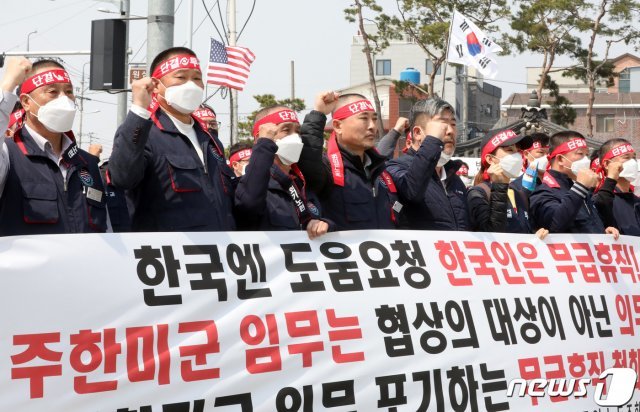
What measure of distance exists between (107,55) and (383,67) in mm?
66326

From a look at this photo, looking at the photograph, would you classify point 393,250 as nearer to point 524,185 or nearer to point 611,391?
point 611,391

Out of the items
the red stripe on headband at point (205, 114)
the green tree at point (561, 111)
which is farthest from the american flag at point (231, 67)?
the green tree at point (561, 111)

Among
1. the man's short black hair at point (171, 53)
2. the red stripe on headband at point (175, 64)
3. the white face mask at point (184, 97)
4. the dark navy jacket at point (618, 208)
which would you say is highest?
the man's short black hair at point (171, 53)

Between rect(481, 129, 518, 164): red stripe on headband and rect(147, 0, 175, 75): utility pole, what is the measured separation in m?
3.17

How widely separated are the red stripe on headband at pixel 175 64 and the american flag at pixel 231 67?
10.7 meters

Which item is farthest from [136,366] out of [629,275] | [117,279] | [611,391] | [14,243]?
[629,275]

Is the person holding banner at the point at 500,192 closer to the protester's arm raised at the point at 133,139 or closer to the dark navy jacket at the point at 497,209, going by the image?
the dark navy jacket at the point at 497,209

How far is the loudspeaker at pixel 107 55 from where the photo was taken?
37.1 ft

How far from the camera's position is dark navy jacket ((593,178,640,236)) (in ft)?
23.4

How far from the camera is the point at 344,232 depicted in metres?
4.79

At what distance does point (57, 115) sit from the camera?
4.27m

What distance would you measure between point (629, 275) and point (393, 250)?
6.22 ft

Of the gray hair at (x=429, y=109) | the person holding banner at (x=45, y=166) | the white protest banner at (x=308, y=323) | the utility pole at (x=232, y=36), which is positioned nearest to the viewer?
the white protest banner at (x=308, y=323)

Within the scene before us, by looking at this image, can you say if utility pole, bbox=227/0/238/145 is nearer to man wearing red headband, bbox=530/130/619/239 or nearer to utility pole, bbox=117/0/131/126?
utility pole, bbox=117/0/131/126
